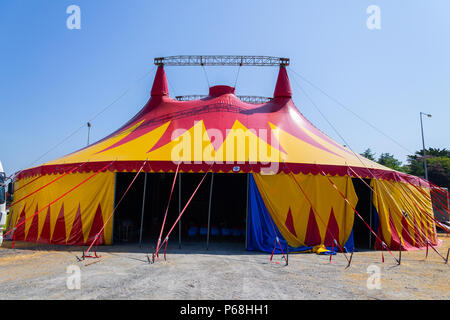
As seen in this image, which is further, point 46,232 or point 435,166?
point 435,166

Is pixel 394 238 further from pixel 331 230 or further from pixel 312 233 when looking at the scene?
pixel 312 233

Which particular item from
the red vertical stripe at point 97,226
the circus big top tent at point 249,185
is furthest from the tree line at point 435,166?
the red vertical stripe at point 97,226

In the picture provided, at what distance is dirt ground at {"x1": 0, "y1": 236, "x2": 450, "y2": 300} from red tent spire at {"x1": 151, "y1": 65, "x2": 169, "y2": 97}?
5.64 metres

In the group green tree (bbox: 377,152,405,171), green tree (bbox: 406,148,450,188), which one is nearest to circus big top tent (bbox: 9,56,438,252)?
green tree (bbox: 406,148,450,188)

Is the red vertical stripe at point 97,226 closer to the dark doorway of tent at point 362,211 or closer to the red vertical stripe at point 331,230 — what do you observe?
the red vertical stripe at point 331,230

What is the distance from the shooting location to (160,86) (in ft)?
34.0

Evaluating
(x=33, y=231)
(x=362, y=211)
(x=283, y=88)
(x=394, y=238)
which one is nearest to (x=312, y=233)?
(x=394, y=238)

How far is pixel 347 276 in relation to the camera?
14.5 ft

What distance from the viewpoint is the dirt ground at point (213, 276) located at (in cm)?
348

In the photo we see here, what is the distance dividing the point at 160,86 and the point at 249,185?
5.39 metres

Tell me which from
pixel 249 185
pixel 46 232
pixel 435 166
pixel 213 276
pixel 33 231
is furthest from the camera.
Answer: pixel 435 166

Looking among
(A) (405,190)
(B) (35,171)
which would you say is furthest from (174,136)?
(A) (405,190)

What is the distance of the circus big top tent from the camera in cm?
662

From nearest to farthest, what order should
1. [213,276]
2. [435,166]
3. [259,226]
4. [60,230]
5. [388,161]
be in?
[213,276] < [259,226] < [60,230] < [435,166] < [388,161]
